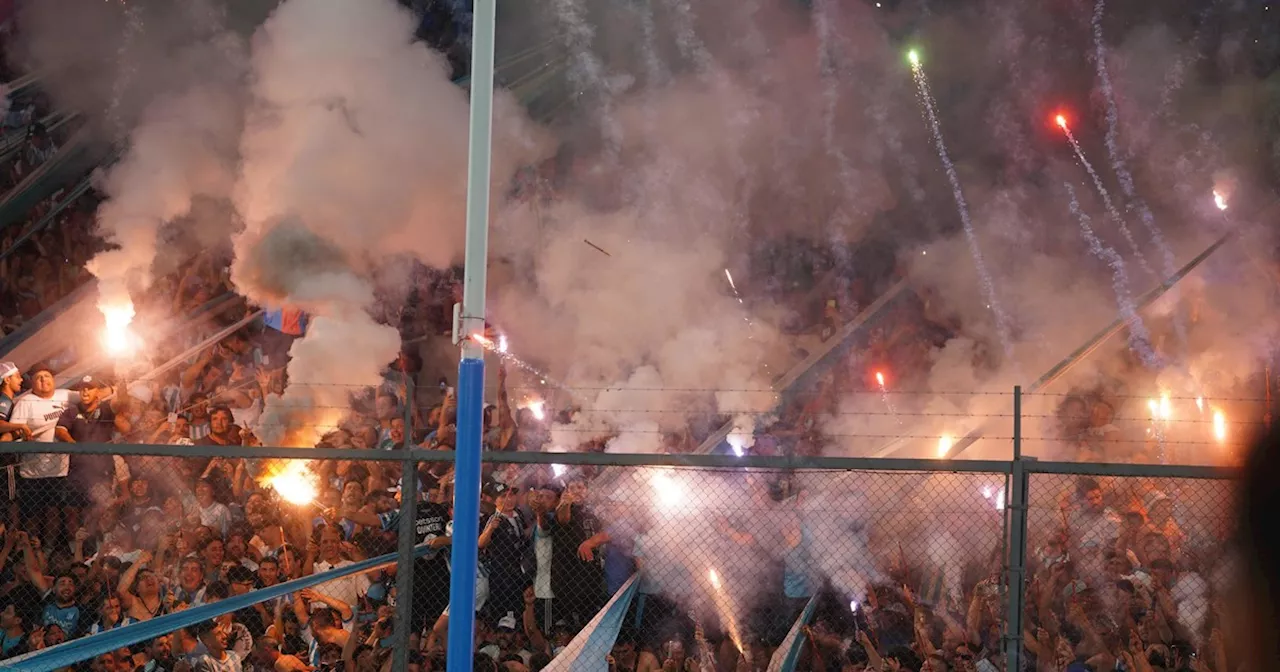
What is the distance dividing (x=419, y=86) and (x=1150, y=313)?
358 inches

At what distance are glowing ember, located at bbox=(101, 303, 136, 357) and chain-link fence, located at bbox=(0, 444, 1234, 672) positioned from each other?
342cm

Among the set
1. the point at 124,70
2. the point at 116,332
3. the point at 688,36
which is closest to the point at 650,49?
the point at 688,36

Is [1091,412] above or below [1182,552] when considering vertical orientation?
above

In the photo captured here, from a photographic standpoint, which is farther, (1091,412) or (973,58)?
(973,58)

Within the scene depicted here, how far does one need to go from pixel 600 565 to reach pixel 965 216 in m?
9.88

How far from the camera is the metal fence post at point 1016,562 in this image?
4844 mm

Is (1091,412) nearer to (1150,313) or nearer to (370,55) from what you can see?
(1150,313)

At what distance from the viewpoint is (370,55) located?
10.5m

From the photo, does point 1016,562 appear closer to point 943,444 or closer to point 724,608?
point 724,608

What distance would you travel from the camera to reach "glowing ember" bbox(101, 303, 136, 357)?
1133 cm

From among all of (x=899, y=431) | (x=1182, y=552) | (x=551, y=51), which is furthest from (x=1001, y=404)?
(x=551, y=51)

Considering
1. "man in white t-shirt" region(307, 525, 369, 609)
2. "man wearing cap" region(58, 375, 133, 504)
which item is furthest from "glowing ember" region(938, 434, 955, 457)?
"man wearing cap" region(58, 375, 133, 504)

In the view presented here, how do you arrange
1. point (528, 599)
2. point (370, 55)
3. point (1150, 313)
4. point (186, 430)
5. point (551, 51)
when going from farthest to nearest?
point (551, 51), point (1150, 313), point (370, 55), point (186, 430), point (528, 599)

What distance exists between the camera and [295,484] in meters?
7.82
